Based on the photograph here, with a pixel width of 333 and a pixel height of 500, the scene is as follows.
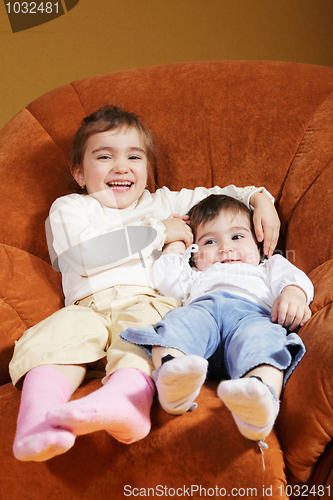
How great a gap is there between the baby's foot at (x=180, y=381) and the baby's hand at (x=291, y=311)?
31cm

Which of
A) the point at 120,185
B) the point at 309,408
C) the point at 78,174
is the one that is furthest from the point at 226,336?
the point at 78,174

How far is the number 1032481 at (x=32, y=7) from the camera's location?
6.98 feet

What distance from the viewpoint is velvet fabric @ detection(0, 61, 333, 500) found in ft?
2.60

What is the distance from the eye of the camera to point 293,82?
4.86 ft

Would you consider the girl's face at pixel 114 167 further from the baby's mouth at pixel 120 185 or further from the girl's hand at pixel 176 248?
the girl's hand at pixel 176 248

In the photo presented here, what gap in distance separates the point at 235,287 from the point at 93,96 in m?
0.88

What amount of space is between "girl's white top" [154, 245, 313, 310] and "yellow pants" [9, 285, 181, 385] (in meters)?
0.05

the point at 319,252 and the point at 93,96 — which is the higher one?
the point at 93,96

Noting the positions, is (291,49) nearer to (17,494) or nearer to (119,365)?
(119,365)

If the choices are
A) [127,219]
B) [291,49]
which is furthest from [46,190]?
[291,49]

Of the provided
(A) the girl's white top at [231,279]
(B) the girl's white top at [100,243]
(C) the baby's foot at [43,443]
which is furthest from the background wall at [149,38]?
(C) the baby's foot at [43,443]

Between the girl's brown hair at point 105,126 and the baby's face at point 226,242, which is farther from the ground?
the girl's brown hair at point 105,126

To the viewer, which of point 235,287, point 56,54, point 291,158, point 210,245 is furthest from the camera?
point 56,54

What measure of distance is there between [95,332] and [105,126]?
664mm
